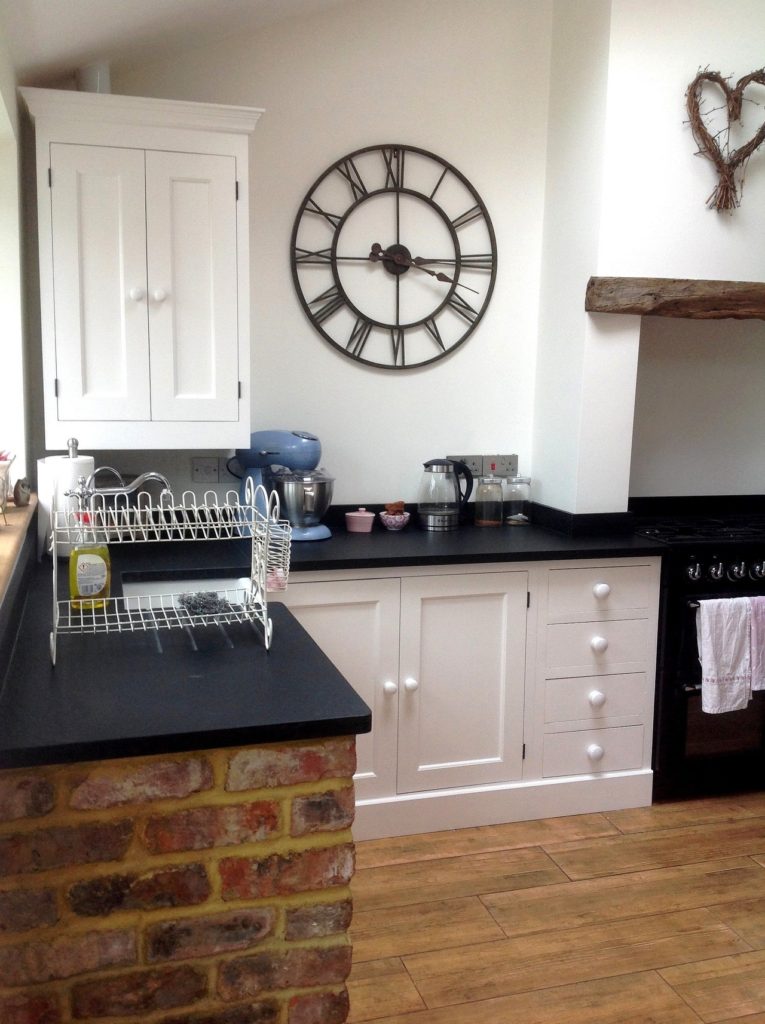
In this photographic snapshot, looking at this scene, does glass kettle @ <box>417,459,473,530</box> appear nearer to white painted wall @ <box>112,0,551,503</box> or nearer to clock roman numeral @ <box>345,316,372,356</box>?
white painted wall @ <box>112,0,551,503</box>

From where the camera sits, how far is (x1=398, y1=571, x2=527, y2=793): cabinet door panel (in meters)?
2.84

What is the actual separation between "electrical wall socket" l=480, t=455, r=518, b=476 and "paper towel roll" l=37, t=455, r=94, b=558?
4.87ft

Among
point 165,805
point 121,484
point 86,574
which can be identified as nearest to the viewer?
point 165,805

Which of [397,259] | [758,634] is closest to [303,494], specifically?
[397,259]

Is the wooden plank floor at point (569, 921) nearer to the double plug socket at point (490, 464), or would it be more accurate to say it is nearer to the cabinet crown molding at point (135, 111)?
the double plug socket at point (490, 464)

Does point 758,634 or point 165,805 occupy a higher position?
point 165,805

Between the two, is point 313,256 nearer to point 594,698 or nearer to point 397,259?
point 397,259

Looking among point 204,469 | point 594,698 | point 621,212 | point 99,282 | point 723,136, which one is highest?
point 723,136

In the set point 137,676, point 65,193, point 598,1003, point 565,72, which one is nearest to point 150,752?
point 137,676

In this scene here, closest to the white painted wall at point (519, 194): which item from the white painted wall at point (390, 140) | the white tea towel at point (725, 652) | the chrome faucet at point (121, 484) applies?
the white painted wall at point (390, 140)

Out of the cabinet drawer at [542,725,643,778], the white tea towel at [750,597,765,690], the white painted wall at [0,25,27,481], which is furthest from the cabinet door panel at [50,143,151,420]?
the white tea towel at [750,597,765,690]

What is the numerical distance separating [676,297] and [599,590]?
1.01 m

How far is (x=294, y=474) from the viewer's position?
2.93m

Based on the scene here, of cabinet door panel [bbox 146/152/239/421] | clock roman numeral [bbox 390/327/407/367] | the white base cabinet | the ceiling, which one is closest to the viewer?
the ceiling
